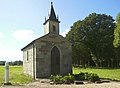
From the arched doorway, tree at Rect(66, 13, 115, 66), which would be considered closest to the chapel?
the arched doorway

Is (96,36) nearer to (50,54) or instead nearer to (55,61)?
(55,61)

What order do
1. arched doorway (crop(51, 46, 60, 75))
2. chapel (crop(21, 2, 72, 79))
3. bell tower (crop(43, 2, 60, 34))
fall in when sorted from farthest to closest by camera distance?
bell tower (crop(43, 2, 60, 34)), arched doorway (crop(51, 46, 60, 75)), chapel (crop(21, 2, 72, 79))

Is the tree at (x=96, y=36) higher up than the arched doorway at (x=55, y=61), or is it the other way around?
the tree at (x=96, y=36)

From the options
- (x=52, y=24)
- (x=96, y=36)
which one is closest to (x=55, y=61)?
(x=52, y=24)

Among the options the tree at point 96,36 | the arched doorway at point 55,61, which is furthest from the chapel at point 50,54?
the tree at point 96,36

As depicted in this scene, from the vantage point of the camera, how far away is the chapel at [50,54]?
2520 centimetres

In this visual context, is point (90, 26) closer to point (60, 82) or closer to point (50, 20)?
point (50, 20)

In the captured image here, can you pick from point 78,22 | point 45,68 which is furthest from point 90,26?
point 45,68

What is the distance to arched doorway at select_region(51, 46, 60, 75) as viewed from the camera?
86.5ft

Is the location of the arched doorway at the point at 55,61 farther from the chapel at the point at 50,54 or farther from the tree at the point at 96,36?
the tree at the point at 96,36

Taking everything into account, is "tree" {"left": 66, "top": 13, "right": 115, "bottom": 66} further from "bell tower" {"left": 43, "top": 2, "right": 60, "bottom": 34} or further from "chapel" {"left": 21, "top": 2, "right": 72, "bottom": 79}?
"chapel" {"left": 21, "top": 2, "right": 72, "bottom": 79}

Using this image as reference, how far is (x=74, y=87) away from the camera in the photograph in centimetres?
1562

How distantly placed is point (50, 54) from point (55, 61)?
113 cm

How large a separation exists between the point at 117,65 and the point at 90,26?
48.3ft
